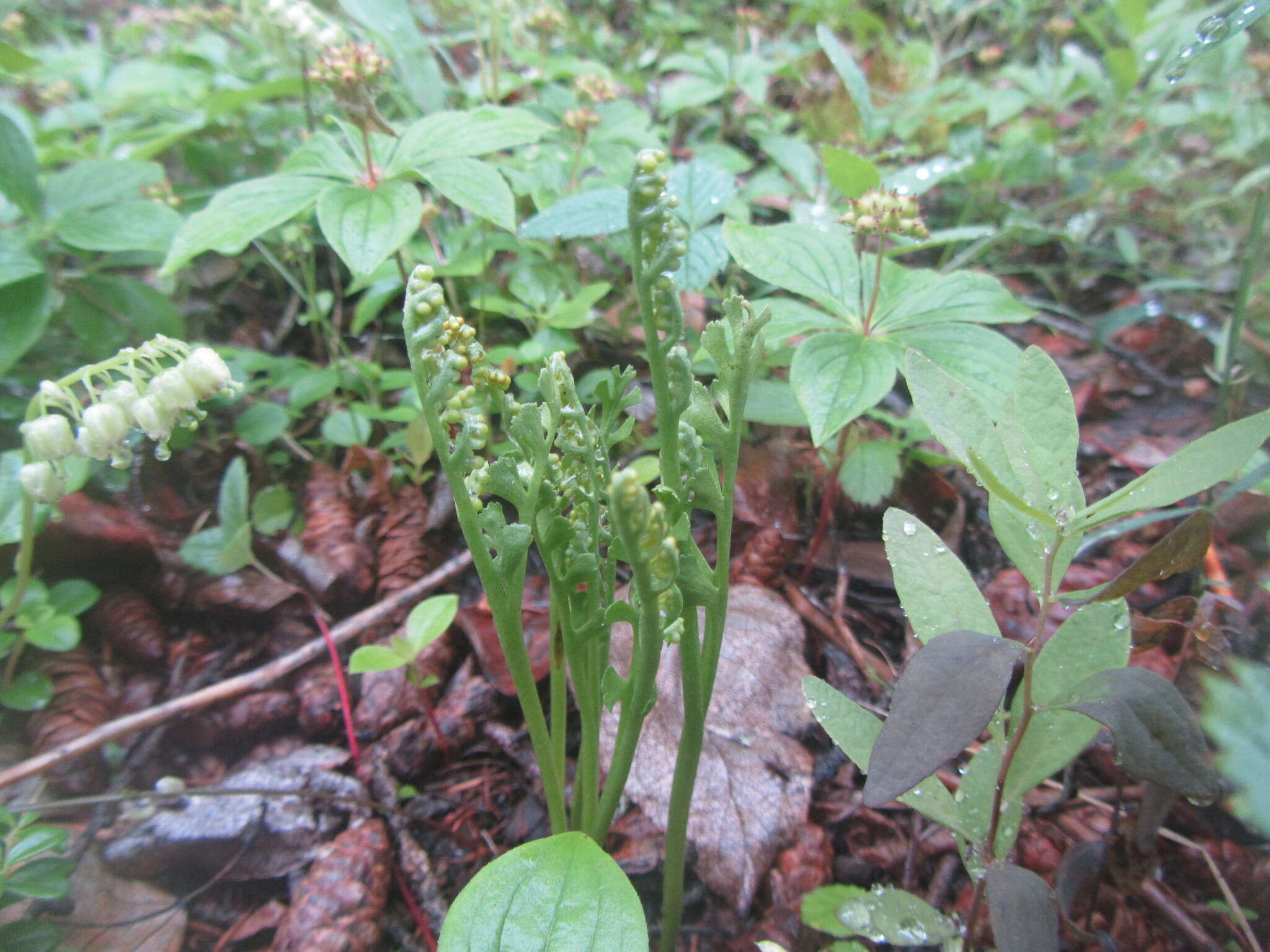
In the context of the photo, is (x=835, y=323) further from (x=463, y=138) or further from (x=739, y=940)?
(x=739, y=940)

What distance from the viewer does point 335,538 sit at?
1.77 meters

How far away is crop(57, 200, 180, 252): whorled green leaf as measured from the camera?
1.74 meters

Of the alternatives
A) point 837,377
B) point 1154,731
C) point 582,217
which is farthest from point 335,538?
point 1154,731

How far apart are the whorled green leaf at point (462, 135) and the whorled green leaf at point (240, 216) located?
0.22 metres

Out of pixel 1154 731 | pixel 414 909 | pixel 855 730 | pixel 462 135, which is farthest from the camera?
pixel 462 135

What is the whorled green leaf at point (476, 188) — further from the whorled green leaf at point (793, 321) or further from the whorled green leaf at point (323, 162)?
the whorled green leaf at point (793, 321)

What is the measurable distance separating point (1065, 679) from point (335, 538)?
1.54m

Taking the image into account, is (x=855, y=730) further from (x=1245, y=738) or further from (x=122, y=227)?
(x=122, y=227)

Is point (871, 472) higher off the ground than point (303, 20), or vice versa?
point (303, 20)

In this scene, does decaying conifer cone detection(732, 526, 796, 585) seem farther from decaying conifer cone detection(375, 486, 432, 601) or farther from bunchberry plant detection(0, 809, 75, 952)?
bunchberry plant detection(0, 809, 75, 952)

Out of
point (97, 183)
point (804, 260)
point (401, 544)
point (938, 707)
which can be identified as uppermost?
point (97, 183)

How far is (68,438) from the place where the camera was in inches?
41.6

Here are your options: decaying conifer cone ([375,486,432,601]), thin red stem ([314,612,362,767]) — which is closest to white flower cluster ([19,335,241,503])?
thin red stem ([314,612,362,767])

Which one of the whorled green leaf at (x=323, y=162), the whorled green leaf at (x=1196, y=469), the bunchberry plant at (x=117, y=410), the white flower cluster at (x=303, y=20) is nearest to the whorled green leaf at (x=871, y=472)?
the whorled green leaf at (x=1196, y=469)
